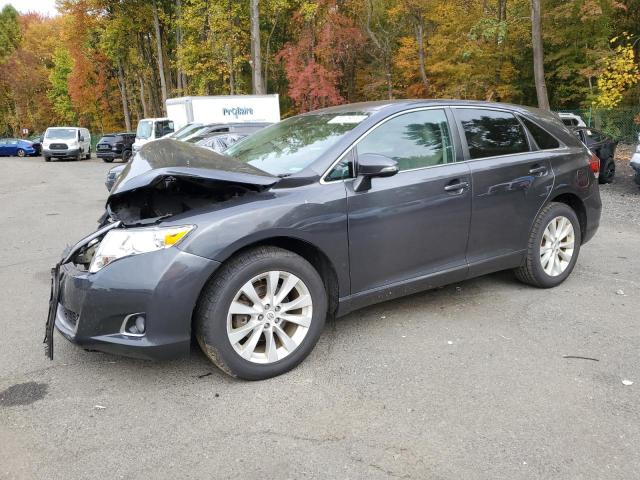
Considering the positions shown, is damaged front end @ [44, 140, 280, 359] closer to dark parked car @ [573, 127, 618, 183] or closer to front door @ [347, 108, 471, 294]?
front door @ [347, 108, 471, 294]

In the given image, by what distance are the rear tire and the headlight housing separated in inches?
442

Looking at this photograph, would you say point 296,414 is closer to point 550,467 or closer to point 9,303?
point 550,467

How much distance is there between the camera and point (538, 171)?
4.57 metres

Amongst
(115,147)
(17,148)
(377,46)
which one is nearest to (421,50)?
(377,46)

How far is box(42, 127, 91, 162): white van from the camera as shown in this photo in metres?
29.0

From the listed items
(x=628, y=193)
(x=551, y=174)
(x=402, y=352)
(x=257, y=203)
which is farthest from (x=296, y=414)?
(x=628, y=193)

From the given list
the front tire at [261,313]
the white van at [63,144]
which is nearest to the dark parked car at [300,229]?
the front tire at [261,313]

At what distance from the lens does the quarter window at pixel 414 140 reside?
380 cm

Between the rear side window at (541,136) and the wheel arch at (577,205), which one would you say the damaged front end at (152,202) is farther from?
the wheel arch at (577,205)

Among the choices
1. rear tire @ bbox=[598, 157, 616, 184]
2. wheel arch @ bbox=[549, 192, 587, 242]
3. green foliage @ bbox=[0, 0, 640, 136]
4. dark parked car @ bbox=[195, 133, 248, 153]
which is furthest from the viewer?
green foliage @ bbox=[0, 0, 640, 136]

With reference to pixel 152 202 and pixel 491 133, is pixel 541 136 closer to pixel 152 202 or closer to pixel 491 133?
pixel 491 133

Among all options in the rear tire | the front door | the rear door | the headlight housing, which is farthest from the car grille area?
the rear tire

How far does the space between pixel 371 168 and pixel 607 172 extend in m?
10.4

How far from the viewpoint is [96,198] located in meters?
12.1
